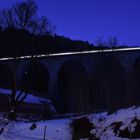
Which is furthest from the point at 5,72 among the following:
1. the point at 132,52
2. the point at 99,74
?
the point at 132,52

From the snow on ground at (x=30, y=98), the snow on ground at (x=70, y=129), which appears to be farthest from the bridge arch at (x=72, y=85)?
the snow on ground at (x=70, y=129)

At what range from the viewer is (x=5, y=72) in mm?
57812

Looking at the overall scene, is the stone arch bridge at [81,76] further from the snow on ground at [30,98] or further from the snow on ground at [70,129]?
the snow on ground at [70,129]

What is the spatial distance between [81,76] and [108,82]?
349 cm

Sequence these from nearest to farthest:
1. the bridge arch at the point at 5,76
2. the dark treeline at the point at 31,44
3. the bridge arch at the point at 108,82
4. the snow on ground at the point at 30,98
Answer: the snow on ground at the point at 30,98
the dark treeline at the point at 31,44
the bridge arch at the point at 108,82
the bridge arch at the point at 5,76

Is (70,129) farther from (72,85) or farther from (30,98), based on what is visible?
(72,85)

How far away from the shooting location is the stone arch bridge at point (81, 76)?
178ft

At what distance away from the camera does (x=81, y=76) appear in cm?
5784

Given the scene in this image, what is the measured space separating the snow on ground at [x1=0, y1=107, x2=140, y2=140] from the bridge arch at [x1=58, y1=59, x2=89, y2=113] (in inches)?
948

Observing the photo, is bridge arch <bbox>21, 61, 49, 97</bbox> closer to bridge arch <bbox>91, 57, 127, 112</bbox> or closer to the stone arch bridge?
the stone arch bridge

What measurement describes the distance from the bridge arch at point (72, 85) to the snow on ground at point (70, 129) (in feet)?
79.0

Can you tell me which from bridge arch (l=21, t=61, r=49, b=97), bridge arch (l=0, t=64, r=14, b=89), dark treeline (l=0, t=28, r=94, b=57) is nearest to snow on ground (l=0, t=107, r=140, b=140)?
dark treeline (l=0, t=28, r=94, b=57)

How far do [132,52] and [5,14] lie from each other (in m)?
17.0

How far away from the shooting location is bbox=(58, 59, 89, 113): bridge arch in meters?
53.8
